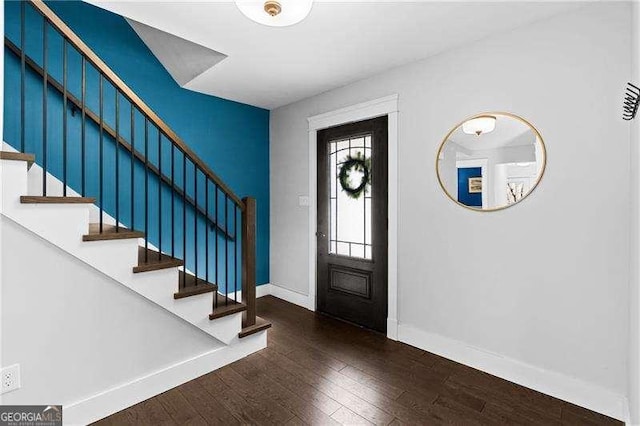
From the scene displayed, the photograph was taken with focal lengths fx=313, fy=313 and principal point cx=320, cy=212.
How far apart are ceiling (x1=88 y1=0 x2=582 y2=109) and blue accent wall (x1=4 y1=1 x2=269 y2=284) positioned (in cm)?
47

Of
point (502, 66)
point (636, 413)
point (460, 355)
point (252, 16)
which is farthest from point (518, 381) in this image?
point (252, 16)

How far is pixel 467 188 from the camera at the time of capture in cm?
251

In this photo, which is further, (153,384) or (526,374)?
(526,374)

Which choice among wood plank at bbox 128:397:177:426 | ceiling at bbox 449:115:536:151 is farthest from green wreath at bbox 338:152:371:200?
wood plank at bbox 128:397:177:426

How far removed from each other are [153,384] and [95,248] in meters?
1.02

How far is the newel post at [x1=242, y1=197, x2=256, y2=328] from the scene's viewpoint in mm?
2613

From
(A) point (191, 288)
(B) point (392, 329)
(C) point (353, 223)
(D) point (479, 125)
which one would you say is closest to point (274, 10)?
(D) point (479, 125)

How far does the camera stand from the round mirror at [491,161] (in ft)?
7.29

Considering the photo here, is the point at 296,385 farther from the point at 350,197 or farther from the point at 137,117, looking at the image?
the point at 137,117

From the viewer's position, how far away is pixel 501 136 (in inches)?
92.0

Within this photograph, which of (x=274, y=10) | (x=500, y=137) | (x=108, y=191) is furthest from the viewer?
(x=108, y=191)

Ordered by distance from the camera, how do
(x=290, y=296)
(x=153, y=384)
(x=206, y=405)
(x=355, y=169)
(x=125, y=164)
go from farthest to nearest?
(x=290, y=296) < (x=355, y=169) < (x=125, y=164) < (x=153, y=384) < (x=206, y=405)

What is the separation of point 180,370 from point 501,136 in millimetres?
2913

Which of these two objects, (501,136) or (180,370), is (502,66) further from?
(180,370)
